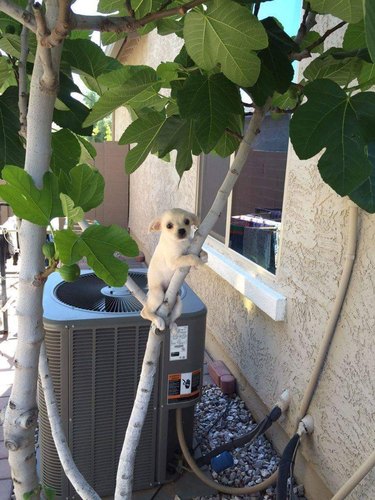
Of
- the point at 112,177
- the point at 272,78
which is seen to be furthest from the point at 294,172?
the point at 112,177

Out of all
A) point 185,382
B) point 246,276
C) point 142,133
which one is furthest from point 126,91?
point 246,276

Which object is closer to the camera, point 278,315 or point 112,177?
point 278,315

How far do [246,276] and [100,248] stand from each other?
261 centimetres

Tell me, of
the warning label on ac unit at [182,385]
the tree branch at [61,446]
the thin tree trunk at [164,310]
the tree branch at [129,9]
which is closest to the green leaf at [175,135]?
the thin tree trunk at [164,310]

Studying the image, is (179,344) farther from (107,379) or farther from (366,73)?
(366,73)

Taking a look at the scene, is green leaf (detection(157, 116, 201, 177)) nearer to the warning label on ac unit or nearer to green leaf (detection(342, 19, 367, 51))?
green leaf (detection(342, 19, 367, 51))

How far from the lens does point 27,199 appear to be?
690 mm

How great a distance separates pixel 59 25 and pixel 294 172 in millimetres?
2098

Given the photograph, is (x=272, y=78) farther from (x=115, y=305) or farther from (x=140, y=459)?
(x=140, y=459)

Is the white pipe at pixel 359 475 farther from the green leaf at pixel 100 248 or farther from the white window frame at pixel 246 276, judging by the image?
the green leaf at pixel 100 248

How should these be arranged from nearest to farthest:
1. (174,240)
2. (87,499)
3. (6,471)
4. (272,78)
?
(272,78)
(87,499)
(174,240)
(6,471)

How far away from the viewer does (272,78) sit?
86 cm

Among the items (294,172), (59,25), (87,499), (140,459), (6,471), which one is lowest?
(6,471)

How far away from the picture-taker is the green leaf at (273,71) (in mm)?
860
